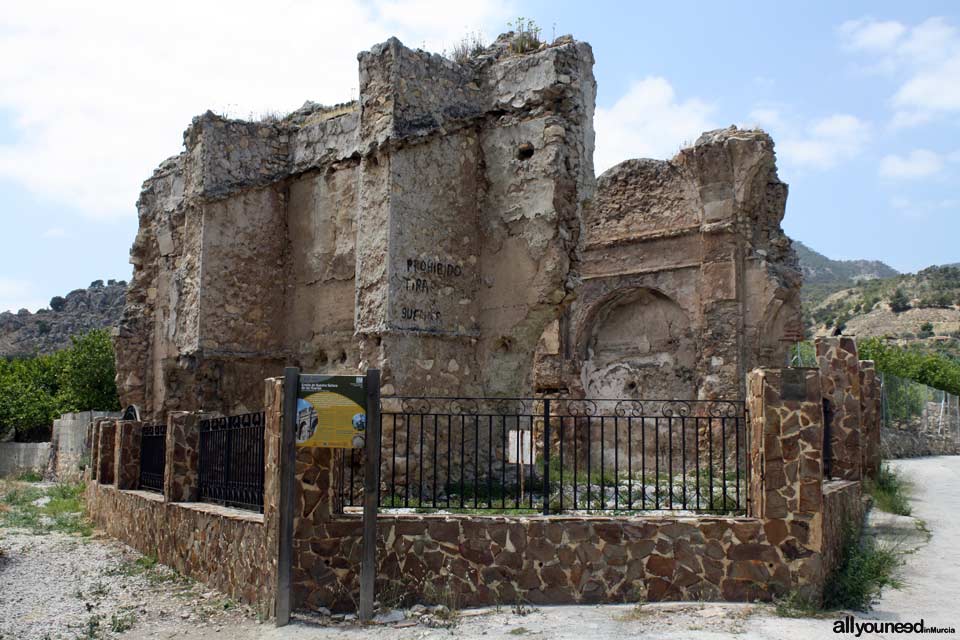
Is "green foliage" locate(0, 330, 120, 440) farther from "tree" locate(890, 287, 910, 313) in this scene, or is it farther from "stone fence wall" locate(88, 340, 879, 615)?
"tree" locate(890, 287, 910, 313)

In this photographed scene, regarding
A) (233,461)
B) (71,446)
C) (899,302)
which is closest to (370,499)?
(233,461)

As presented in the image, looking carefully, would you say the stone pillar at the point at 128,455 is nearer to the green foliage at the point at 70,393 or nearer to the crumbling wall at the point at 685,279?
the crumbling wall at the point at 685,279

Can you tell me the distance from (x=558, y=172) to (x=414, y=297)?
279cm

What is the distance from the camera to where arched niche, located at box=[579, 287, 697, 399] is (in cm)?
2209

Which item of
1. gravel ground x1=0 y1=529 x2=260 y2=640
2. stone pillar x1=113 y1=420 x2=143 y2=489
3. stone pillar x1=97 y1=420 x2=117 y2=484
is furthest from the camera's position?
stone pillar x1=97 y1=420 x2=117 y2=484

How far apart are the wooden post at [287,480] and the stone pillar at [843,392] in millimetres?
8678

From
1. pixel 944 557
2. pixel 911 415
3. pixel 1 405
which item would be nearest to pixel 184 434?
pixel 944 557

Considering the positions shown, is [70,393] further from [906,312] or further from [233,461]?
[906,312]

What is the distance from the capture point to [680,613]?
761cm

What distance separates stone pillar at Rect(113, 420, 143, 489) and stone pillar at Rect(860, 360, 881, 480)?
1194 centimetres

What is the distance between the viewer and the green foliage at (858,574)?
8.02 metres

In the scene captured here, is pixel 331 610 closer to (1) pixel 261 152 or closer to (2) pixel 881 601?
(2) pixel 881 601

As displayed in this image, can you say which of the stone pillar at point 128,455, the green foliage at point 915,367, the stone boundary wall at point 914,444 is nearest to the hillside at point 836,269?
the green foliage at point 915,367

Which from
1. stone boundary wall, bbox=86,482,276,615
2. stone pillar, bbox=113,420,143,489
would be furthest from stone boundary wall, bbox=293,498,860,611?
stone pillar, bbox=113,420,143,489
